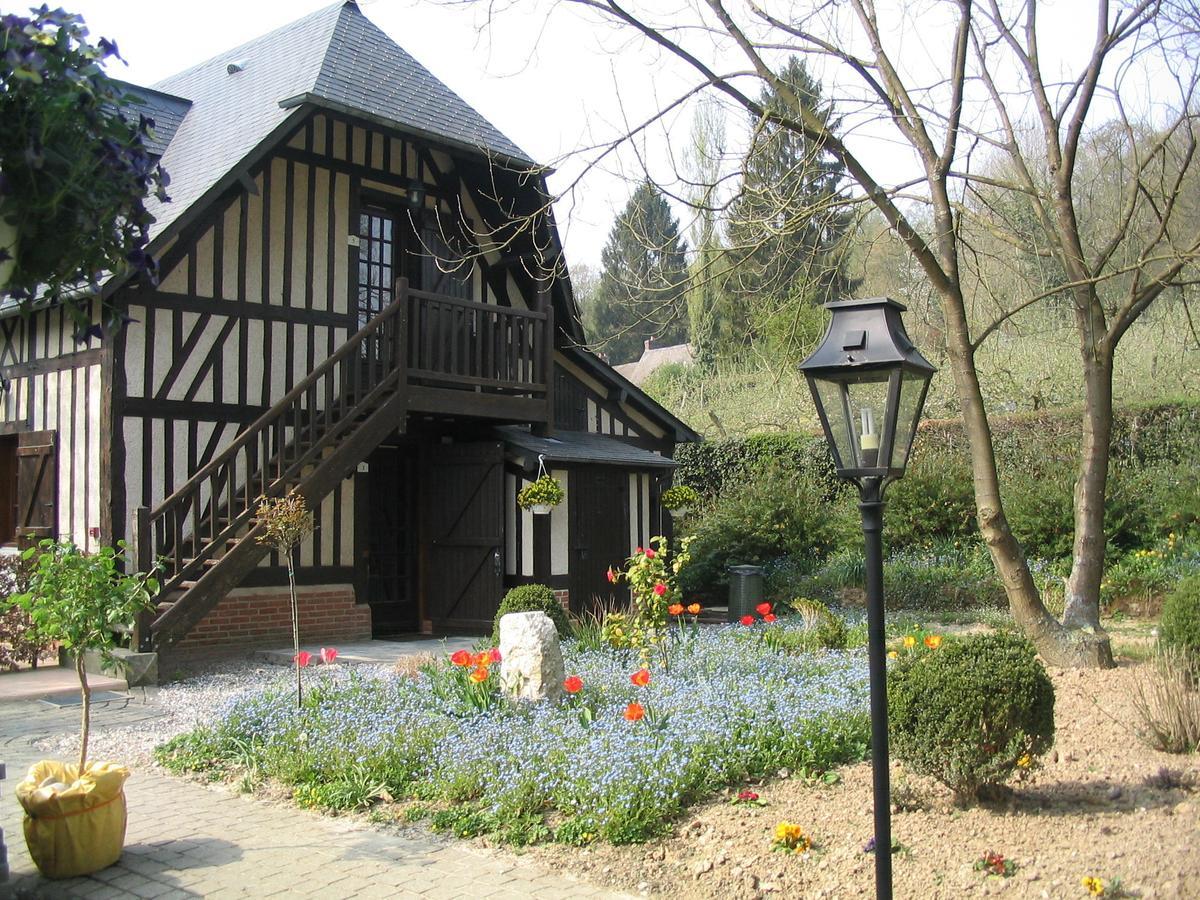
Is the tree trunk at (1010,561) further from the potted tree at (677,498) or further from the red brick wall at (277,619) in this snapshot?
the red brick wall at (277,619)

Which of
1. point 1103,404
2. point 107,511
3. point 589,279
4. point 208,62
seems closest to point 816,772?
point 1103,404

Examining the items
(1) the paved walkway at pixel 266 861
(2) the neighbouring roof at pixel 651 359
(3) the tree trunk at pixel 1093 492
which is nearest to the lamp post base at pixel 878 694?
(1) the paved walkway at pixel 266 861

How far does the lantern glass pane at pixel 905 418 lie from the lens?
13.5ft

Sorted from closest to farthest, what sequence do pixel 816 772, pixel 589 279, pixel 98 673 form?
pixel 816 772, pixel 98 673, pixel 589 279

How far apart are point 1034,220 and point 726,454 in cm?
859

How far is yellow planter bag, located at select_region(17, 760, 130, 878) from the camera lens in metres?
4.64

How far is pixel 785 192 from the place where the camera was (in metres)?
8.55

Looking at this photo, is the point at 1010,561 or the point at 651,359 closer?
the point at 1010,561

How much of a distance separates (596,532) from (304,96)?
252 inches

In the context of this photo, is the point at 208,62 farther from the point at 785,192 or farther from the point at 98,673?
the point at 785,192

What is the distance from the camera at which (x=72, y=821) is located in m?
4.64

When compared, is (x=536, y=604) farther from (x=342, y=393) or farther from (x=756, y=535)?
(x=756, y=535)

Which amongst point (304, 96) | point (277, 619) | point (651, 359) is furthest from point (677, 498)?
point (651, 359)

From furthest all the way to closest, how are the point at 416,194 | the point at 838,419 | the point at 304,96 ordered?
the point at 416,194
the point at 304,96
the point at 838,419
